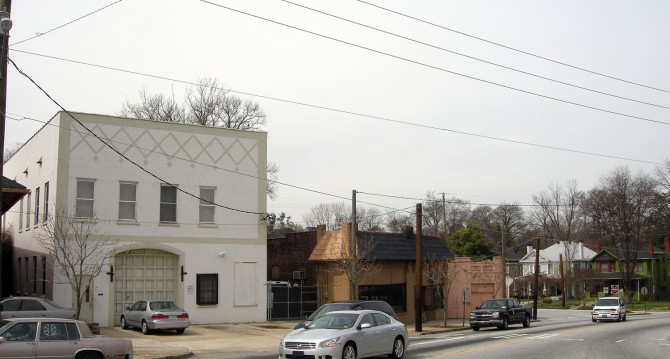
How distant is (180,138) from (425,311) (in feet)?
63.3

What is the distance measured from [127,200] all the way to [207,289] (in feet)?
19.2

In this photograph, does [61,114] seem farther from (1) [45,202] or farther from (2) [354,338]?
(2) [354,338]

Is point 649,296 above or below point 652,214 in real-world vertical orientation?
below

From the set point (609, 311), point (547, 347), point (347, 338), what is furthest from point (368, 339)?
point (609, 311)

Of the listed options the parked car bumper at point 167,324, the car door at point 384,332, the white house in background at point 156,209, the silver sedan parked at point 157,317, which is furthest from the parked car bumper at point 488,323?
the car door at point 384,332

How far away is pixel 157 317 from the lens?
89.1 feet

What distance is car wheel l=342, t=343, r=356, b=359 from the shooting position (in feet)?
53.9

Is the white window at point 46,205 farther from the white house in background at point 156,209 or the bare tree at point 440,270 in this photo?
the bare tree at point 440,270

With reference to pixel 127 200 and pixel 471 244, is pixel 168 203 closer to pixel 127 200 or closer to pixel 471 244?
pixel 127 200

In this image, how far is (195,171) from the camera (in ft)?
113

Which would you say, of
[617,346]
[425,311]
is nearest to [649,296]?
[425,311]

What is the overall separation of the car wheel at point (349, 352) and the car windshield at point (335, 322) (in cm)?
60

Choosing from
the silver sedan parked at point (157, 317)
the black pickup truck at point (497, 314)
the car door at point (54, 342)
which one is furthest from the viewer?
the black pickup truck at point (497, 314)

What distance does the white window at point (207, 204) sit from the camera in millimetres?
34656
